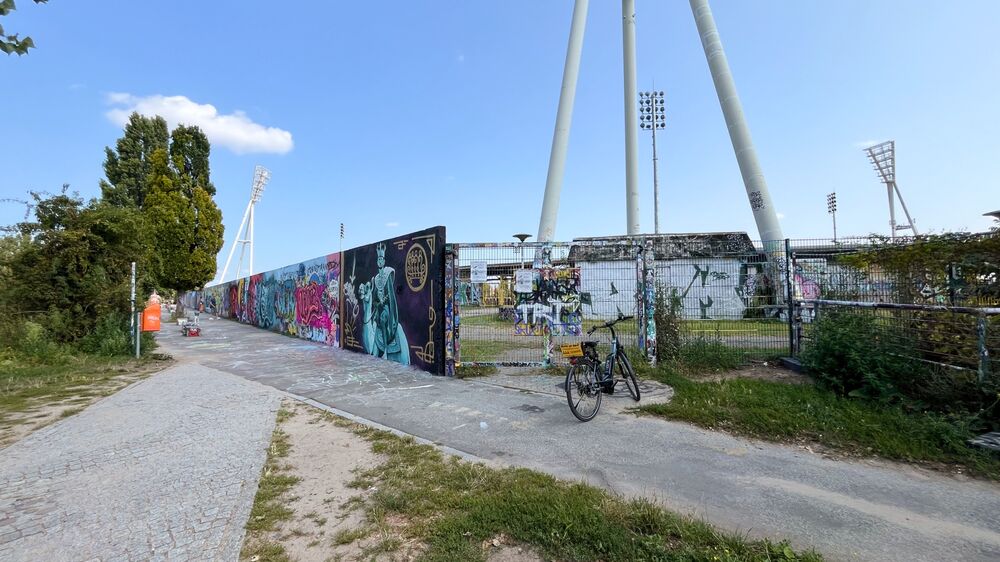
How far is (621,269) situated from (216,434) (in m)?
6.29

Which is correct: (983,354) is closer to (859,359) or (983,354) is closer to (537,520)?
(859,359)

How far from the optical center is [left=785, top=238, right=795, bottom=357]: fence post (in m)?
7.18

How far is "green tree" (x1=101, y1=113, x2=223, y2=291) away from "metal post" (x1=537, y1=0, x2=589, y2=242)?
1887cm

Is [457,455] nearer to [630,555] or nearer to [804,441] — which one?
[630,555]

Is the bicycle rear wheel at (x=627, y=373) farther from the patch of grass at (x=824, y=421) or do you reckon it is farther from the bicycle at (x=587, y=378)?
the patch of grass at (x=824, y=421)

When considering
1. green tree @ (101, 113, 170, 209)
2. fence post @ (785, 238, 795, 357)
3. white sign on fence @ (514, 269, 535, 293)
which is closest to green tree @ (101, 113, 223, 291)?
green tree @ (101, 113, 170, 209)

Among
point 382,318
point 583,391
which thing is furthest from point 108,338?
point 583,391

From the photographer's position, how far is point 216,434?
483 centimetres

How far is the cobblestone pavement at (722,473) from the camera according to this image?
272cm

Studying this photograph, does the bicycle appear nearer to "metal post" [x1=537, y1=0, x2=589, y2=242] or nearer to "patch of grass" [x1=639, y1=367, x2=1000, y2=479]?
"patch of grass" [x1=639, y1=367, x2=1000, y2=479]

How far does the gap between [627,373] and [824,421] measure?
2097mm

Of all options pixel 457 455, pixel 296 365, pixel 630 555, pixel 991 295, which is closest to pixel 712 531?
pixel 630 555

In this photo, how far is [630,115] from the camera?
3241 centimetres

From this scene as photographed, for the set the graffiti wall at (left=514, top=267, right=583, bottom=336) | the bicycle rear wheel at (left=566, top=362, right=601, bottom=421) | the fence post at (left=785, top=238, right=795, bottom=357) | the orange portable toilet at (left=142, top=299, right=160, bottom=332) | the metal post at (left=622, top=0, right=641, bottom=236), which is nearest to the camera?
the bicycle rear wheel at (left=566, top=362, right=601, bottom=421)
